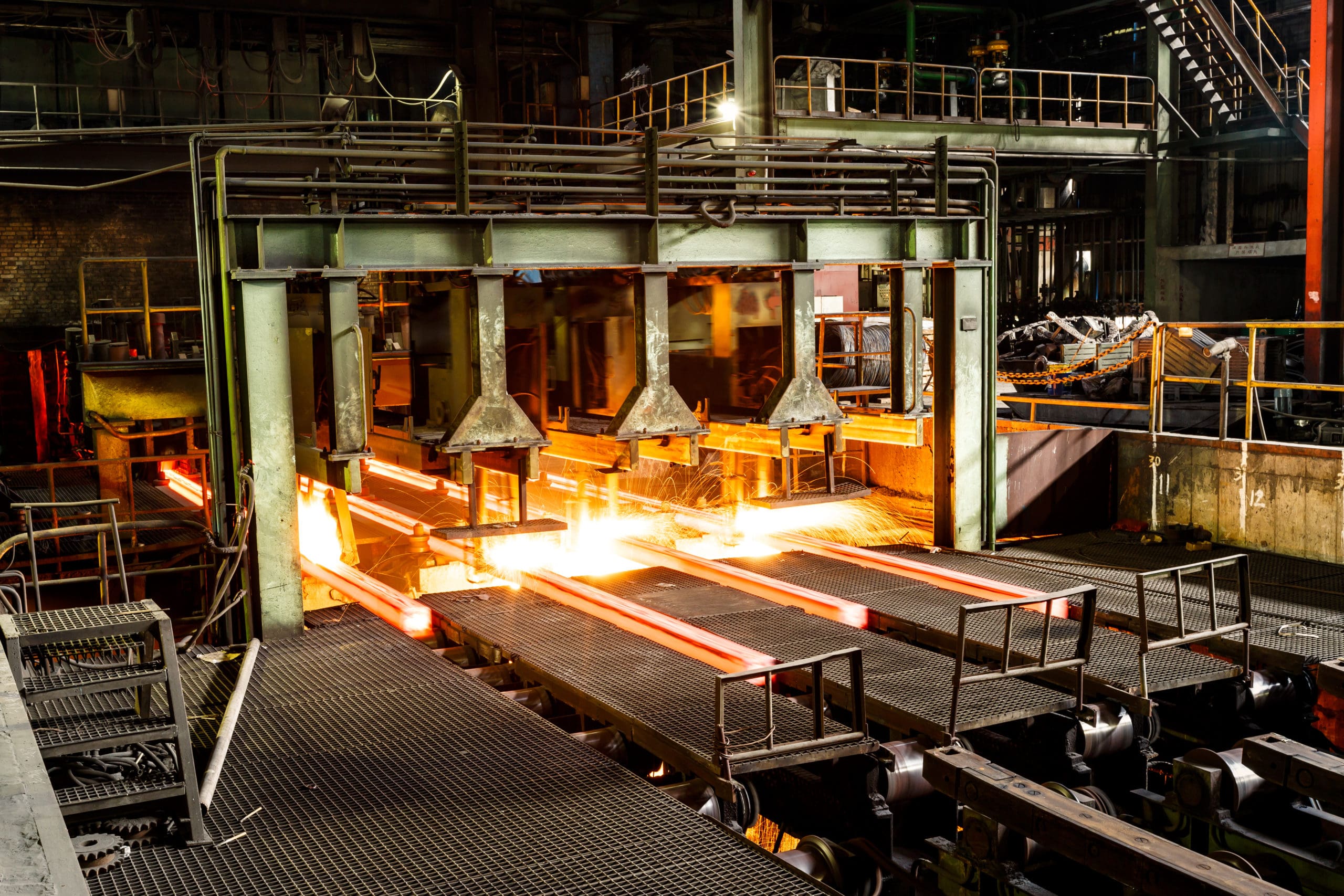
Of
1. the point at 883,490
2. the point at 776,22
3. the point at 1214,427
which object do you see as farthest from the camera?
the point at 776,22

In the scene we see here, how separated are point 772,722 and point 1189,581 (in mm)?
4466

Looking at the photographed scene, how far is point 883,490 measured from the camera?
12461mm

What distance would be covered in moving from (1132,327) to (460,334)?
45.7 feet

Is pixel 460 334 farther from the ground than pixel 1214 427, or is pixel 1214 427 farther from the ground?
pixel 460 334

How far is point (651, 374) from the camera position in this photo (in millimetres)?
8047

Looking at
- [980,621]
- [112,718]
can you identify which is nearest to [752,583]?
[980,621]

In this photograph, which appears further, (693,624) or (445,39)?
(445,39)

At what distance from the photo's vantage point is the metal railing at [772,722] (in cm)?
482

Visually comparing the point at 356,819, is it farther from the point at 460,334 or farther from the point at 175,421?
the point at 175,421

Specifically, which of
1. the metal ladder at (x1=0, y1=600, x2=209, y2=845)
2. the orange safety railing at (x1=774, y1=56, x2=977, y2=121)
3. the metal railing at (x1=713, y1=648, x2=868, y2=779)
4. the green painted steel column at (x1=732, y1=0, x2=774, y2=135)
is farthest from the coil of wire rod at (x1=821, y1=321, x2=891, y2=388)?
the metal ladder at (x1=0, y1=600, x2=209, y2=845)

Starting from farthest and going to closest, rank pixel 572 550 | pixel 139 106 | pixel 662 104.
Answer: pixel 662 104, pixel 139 106, pixel 572 550

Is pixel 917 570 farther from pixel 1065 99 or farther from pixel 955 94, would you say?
pixel 1065 99

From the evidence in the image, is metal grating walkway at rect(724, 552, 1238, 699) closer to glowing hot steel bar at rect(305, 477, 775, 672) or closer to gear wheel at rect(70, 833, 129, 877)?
glowing hot steel bar at rect(305, 477, 775, 672)

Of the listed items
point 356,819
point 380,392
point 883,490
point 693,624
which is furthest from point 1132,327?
point 356,819
